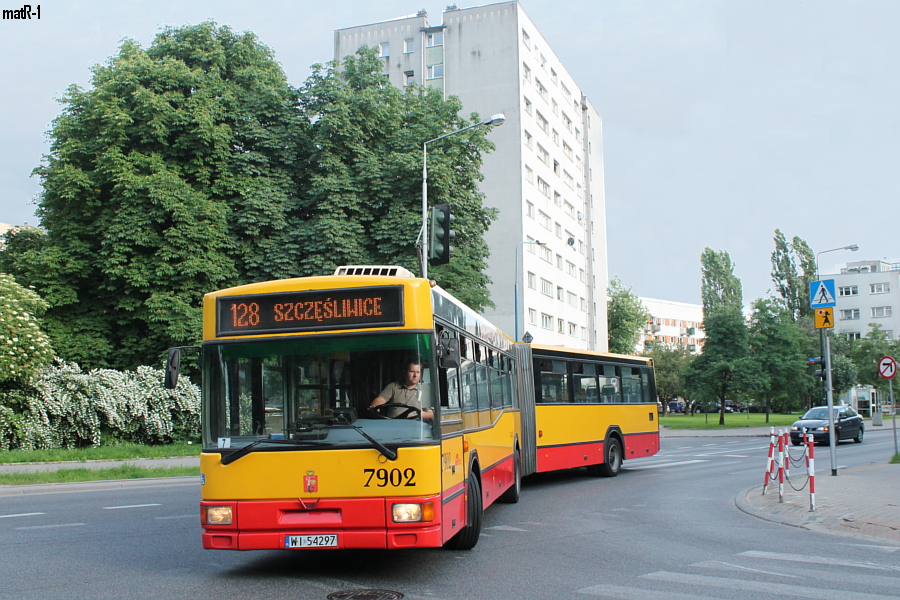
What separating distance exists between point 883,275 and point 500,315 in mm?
77695

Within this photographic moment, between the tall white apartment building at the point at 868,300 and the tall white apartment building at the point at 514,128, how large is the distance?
5860 centimetres

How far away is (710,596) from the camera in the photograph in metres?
6.66

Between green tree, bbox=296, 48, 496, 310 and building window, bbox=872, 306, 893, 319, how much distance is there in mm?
92514

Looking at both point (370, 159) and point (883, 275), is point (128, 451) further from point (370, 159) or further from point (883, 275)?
point (883, 275)

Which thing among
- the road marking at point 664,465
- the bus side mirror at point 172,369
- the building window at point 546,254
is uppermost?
the building window at point 546,254

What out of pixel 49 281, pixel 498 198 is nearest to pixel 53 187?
pixel 49 281

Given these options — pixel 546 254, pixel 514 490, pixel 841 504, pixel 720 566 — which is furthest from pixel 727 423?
pixel 720 566

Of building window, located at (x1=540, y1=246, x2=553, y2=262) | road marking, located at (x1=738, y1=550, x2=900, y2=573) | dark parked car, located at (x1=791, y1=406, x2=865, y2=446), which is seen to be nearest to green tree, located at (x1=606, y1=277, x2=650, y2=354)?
building window, located at (x1=540, y1=246, x2=553, y2=262)

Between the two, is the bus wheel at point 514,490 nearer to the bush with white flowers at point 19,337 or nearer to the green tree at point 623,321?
the bush with white flowers at point 19,337

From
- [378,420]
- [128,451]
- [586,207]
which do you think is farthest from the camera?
[586,207]

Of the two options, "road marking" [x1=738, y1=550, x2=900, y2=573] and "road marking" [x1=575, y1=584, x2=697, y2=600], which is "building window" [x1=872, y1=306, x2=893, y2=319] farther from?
"road marking" [x1=575, y1=584, x2=697, y2=600]

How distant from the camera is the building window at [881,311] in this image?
346 ft

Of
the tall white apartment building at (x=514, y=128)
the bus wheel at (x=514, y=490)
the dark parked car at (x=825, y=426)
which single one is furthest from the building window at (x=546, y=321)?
the bus wheel at (x=514, y=490)

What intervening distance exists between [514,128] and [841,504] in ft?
134
